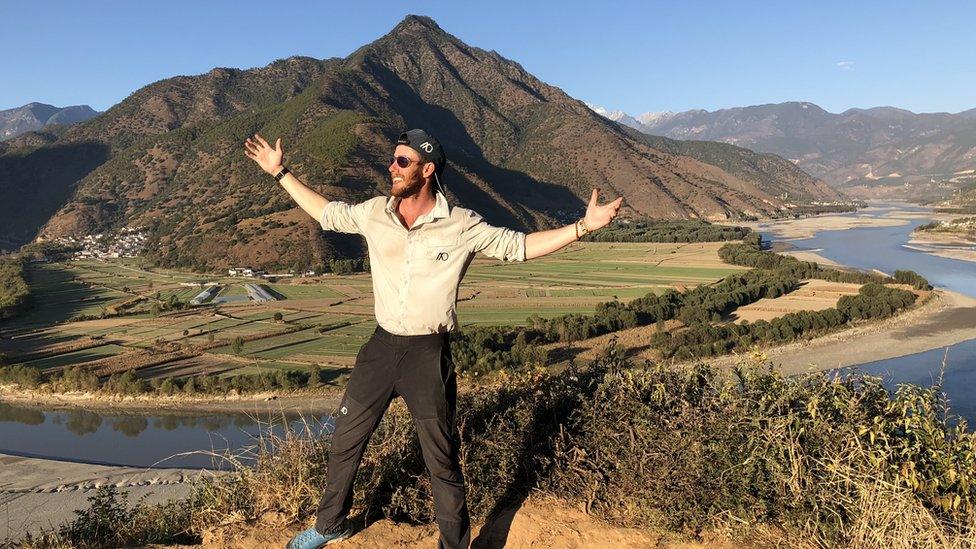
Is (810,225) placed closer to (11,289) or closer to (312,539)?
(11,289)

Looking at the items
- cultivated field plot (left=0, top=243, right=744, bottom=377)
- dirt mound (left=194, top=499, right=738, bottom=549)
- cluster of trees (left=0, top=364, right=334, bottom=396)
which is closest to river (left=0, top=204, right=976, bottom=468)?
cluster of trees (left=0, top=364, right=334, bottom=396)

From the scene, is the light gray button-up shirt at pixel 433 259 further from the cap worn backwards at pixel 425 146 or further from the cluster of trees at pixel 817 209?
the cluster of trees at pixel 817 209

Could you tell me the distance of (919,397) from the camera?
13.4 ft

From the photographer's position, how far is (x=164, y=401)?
34312 millimetres

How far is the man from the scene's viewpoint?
336cm

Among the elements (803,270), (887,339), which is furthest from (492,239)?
(803,270)

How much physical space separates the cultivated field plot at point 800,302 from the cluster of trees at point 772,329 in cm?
205

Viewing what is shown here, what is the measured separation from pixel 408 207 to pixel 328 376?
1382 inches

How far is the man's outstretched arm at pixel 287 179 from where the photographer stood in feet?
13.0

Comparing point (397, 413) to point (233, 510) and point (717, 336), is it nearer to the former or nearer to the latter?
point (233, 510)

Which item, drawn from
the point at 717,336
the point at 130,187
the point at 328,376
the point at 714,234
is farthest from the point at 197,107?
the point at 717,336

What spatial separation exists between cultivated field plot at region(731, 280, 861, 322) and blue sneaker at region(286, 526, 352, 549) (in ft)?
158

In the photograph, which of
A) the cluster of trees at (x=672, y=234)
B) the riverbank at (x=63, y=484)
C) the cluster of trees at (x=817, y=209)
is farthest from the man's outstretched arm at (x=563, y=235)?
the cluster of trees at (x=817, y=209)

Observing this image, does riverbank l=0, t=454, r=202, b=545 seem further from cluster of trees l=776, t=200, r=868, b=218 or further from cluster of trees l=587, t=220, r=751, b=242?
cluster of trees l=776, t=200, r=868, b=218
